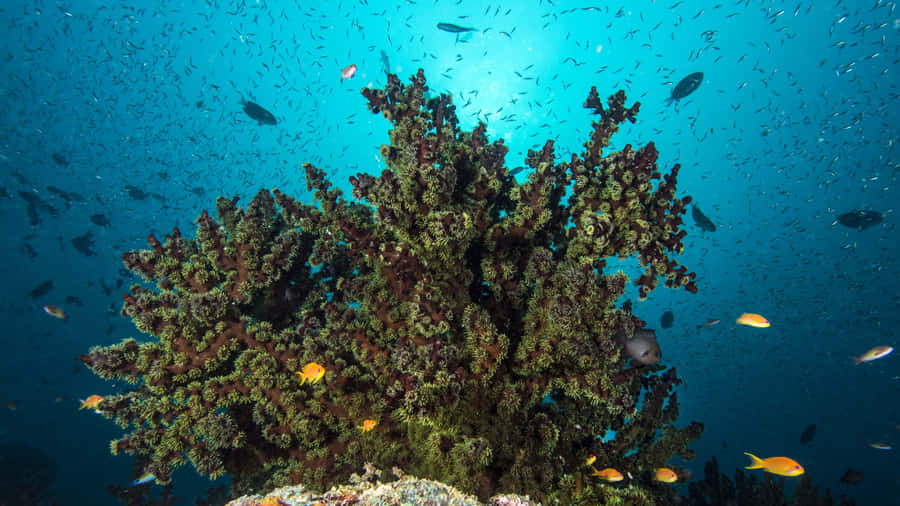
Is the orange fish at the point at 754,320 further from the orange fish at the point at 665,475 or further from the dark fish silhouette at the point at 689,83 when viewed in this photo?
the dark fish silhouette at the point at 689,83

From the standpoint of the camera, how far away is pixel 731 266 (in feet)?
184

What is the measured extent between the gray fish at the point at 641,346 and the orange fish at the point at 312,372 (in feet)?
10.7

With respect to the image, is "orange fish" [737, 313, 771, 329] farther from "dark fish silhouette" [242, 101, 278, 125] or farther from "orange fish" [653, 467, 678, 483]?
"dark fish silhouette" [242, 101, 278, 125]

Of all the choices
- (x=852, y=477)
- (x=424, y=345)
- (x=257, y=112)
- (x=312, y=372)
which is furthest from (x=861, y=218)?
(x=257, y=112)

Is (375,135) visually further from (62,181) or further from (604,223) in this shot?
(604,223)

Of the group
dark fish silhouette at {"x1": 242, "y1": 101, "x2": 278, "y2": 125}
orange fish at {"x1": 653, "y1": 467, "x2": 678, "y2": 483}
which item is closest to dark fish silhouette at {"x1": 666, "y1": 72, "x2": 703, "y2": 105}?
orange fish at {"x1": 653, "y1": 467, "x2": 678, "y2": 483}

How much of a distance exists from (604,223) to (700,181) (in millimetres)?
52010

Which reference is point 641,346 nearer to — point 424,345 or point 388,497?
point 424,345

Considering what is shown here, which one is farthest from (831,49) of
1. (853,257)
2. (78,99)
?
(78,99)

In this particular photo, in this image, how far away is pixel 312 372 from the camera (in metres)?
3.60

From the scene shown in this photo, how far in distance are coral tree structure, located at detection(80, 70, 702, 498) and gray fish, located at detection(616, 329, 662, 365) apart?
26 centimetres

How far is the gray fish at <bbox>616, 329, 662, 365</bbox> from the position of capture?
12.6 feet

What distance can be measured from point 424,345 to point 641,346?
8.01 ft

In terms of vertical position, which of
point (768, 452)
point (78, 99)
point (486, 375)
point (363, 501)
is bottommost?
point (363, 501)
